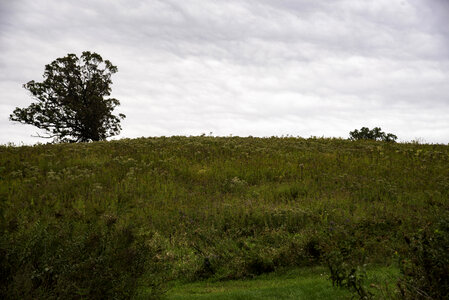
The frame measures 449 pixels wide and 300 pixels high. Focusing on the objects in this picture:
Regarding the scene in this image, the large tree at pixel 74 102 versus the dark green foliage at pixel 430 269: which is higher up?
the large tree at pixel 74 102

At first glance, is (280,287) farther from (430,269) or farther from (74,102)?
(74,102)

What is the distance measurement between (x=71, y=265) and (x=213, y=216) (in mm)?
5925

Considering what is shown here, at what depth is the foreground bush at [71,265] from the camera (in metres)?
3.76

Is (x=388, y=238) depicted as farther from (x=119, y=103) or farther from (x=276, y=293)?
(x=119, y=103)

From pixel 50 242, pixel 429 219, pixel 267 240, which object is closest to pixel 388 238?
pixel 429 219

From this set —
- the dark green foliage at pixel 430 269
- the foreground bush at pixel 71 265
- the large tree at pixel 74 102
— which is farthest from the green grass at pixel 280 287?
the large tree at pixel 74 102

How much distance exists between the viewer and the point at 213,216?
32.6ft

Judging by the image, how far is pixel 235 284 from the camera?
21.1 ft

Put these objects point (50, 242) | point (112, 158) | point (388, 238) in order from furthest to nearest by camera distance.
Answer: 1. point (112, 158)
2. point (388, 238)
3. point (50, 242)

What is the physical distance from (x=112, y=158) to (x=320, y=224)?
39.6 ft

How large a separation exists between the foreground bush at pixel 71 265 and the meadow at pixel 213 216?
0.06 ft

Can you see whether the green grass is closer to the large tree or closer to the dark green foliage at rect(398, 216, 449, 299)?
the dark green foliage at rect(398, 216, 449, 299)

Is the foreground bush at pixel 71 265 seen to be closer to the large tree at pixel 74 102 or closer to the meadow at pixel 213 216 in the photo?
the meadow at pixel 213 216

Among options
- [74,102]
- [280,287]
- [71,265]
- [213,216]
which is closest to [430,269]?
[280,287]
